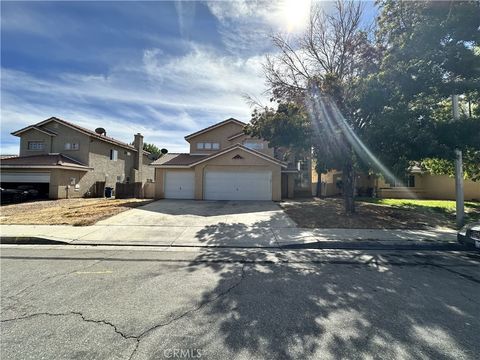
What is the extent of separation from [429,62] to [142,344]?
37.5 ft

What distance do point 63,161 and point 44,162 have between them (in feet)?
3.96

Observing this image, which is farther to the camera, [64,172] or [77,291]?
[64,172]

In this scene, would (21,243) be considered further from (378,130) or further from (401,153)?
(401,153)

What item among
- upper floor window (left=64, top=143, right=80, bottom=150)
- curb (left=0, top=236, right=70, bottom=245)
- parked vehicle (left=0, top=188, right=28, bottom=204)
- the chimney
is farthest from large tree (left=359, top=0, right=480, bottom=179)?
the chimney

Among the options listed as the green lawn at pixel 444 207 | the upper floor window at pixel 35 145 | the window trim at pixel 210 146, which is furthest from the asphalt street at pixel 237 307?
the upper floor window at pixel 35 145

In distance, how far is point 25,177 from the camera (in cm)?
1852

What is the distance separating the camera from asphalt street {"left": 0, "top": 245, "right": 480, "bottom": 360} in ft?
8.81

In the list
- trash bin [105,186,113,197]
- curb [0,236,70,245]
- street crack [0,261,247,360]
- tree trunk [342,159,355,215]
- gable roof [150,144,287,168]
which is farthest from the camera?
trash bin [105,186,113,197]

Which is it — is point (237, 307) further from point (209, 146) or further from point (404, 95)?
point (209, 146)

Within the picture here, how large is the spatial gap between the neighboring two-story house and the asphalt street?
50.8 feet

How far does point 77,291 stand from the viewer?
13.3ft

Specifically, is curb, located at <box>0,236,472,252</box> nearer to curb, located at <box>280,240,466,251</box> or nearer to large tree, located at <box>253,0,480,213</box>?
curb, located at <box>280,240,466,251</box>

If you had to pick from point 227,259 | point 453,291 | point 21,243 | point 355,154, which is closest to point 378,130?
point 355,154

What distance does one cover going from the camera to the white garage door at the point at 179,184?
60.3 ft
